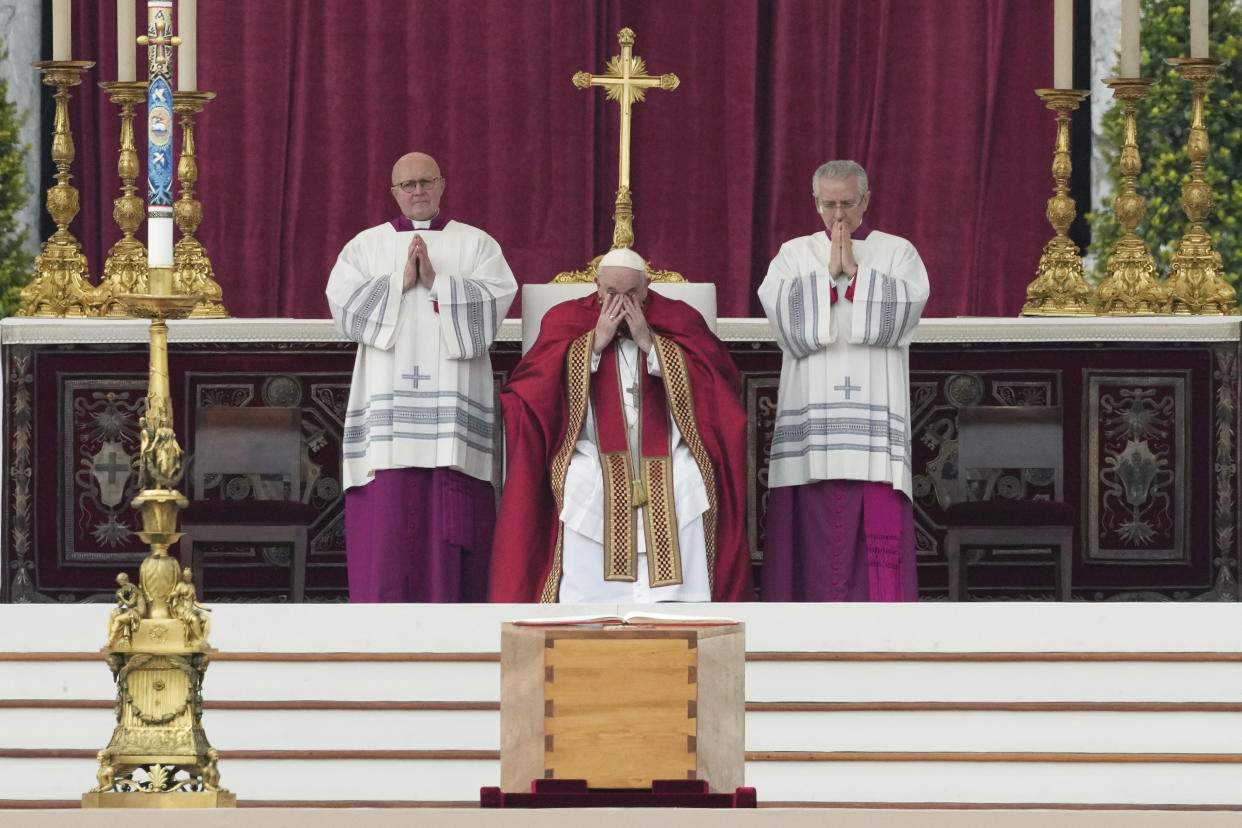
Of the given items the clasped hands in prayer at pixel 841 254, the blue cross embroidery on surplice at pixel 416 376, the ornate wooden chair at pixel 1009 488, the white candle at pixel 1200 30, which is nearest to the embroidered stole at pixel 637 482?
the blue cross embroidery on surplice at pixel 416 376

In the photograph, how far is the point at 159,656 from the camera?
4734mm

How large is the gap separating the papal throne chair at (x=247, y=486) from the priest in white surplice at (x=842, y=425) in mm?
1481

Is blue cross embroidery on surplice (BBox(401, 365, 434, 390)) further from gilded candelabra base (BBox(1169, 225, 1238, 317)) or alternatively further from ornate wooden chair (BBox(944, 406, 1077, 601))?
gilded candelabra base (BBox(1169, 225, 1238, 317))

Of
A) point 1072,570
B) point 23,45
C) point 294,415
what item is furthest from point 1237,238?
point 23,45

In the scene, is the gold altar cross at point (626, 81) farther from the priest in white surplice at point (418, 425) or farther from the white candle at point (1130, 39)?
the white candle at point (1130, 39)

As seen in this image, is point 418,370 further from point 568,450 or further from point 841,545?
point 841,545

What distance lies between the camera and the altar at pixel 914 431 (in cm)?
825

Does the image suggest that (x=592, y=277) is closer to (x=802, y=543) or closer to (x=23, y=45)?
(x=802, y=543)

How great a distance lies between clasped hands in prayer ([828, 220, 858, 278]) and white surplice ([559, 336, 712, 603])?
62 cm

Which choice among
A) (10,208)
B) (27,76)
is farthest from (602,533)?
(27,76)

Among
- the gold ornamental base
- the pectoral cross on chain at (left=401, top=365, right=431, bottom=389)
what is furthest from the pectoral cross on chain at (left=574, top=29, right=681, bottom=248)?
the gold ornamental base

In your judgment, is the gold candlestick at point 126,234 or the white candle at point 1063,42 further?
the gold candlestick at point 126,234

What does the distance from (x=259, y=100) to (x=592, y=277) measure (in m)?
2.59

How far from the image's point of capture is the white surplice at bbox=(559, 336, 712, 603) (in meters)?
7.64
